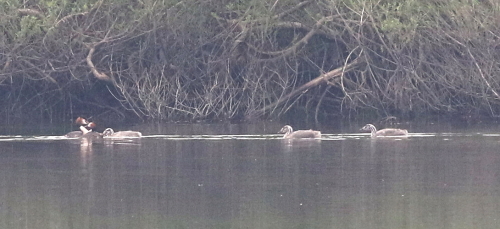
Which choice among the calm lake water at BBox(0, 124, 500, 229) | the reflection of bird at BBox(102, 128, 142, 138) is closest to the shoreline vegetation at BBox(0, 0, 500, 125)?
the reflection of bird at BBox(102, 128, 142, 138)

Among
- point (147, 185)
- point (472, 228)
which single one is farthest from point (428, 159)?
point (472, 228)

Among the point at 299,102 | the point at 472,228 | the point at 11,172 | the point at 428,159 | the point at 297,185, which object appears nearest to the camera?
the point at 472,228

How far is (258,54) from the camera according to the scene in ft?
79.0

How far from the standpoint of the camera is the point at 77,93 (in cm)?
2603

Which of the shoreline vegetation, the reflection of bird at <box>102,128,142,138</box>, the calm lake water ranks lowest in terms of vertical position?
the calm lake water

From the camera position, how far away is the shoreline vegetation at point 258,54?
22531 millimetres

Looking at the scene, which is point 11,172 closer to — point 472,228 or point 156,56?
point 472,228

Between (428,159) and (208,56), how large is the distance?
9.84 m

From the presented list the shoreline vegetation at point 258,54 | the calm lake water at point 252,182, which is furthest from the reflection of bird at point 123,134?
the shoreline vegetation at point 258,54

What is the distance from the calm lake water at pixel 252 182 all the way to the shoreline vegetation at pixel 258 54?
413 centimetres

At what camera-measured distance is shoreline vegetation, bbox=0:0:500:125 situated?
887 inches

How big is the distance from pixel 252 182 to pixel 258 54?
37.4 ft

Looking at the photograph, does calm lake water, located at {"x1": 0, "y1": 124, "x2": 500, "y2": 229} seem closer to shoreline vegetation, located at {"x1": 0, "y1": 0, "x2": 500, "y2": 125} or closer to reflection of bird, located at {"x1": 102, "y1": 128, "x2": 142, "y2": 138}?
reflection of bird, located at {"x1": 102, "y1": 128, "x2": 142, "y2": 138}

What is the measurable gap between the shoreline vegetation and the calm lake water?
13.6ft
